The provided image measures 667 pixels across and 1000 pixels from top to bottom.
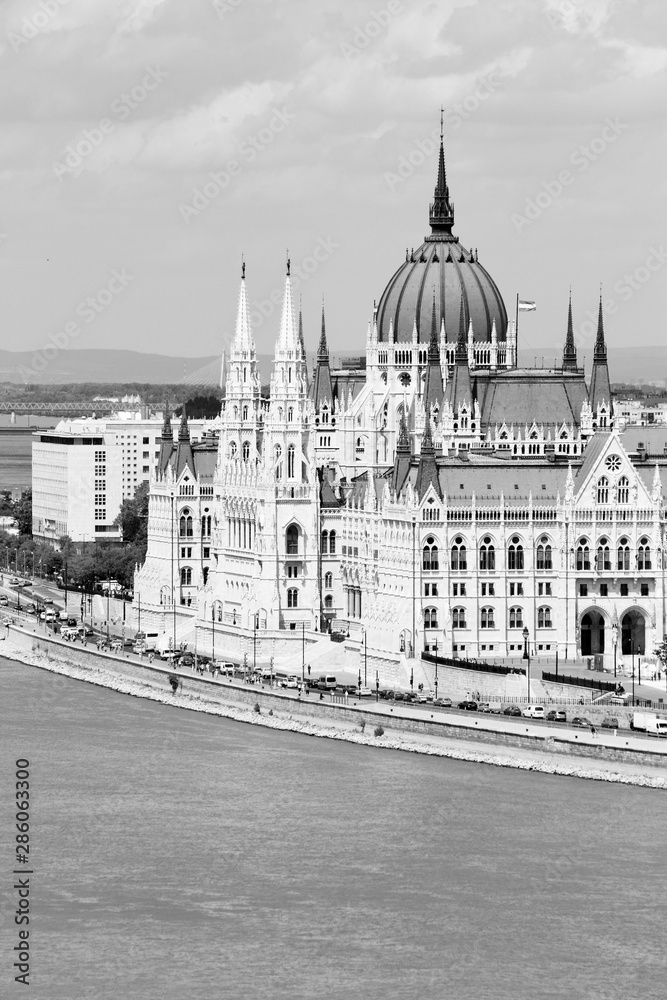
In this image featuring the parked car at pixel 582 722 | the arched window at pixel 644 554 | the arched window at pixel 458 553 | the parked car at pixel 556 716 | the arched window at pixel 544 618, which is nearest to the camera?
the parked car at pixel 582 722

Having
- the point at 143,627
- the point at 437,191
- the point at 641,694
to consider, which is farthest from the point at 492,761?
the point at 437,191

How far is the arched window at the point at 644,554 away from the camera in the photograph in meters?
133

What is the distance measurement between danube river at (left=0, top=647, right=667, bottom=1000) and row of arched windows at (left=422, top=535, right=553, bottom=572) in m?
14.3

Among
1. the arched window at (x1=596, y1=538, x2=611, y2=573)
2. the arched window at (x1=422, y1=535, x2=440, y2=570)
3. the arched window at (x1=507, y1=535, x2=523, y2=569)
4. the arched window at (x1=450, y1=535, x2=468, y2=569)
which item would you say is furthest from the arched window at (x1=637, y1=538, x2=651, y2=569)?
the arched window at (x1=422, y1=535, x2=440, y2=570)

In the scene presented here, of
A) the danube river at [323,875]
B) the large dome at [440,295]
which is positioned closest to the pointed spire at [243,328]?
the large dome at [440,295]

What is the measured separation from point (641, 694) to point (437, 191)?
47.5 metres

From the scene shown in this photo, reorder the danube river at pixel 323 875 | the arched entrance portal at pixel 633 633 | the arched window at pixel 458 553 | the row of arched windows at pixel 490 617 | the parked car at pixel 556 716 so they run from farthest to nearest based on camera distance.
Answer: the arched entrance portal at pixel 633 633
the row of arched windows at pixel 490 617
the arched window at pixel 458 553
the parked car at pixel 556 716
the danube river at pixel 323 875

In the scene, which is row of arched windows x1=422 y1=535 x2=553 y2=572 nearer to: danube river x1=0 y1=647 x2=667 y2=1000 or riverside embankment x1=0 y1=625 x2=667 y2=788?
riverside embankment x1=0 y1=625 x2=667 y2=788

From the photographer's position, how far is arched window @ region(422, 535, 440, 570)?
A: 13112 centimetres

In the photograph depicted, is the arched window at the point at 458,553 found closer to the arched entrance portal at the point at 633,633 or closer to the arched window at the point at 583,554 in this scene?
the arched window at the point at 583,554

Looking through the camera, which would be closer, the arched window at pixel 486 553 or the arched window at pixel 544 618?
the arched window at pixel 486 553

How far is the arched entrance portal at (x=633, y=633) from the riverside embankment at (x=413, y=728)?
47.9 ft

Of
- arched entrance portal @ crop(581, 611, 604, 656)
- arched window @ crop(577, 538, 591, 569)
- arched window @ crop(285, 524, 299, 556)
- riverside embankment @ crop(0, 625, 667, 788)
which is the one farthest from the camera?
arched window @ crop(285, 524, 299, 556)

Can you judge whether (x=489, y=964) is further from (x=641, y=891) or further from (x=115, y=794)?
(x=115, y=794)
